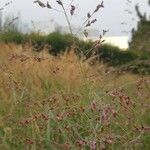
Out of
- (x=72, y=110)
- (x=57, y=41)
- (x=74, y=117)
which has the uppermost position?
(x=57, y=41)

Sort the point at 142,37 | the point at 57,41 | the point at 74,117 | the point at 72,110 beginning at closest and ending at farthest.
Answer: the point at 72,110, the point at 74,117, the point at 142,37, the point at 57,41

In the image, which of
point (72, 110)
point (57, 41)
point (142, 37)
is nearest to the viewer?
point (72, 110)

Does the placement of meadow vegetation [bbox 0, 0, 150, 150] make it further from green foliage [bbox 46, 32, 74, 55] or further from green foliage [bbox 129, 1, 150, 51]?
green foliage [bbox 46, 32, 74, 55]

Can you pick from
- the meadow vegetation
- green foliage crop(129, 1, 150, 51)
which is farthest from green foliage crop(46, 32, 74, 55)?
the meadow vegetation

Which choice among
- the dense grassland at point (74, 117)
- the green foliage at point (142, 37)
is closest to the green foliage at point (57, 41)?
the green foliage at point (142, 37)

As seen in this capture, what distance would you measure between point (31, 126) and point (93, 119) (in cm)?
59

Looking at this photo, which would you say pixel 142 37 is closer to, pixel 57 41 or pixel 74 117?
pixel 57 41

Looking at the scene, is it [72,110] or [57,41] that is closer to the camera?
[72,110]

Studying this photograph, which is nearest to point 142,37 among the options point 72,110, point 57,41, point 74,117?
point 57,41

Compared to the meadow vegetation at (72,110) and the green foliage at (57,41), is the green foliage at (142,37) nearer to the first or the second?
the meadow vegetation at (72,110)

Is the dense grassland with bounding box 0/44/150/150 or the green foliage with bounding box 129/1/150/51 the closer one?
the dense grassland with bounding box 0/44/150/150

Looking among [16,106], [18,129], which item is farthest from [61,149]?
[16,106]

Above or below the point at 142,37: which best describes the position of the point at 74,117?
below

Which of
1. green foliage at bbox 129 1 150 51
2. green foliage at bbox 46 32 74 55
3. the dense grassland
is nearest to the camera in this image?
the dense grassland
